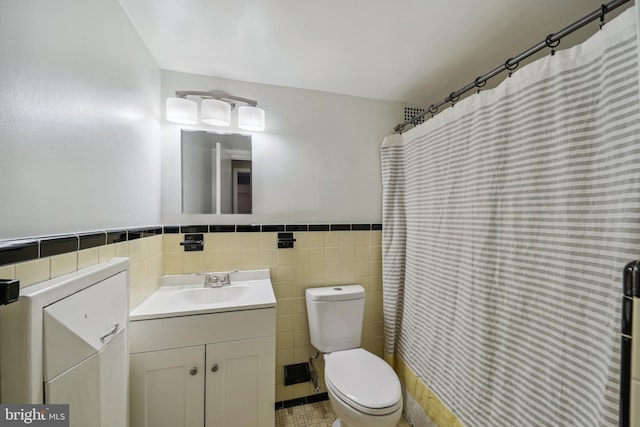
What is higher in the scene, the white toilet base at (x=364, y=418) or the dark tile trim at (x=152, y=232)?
the dark tile trim at (x=152, y=232)

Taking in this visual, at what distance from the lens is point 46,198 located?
2.13ft

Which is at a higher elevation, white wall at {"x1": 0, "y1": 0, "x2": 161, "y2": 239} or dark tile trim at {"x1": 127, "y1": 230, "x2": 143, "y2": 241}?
white wall at {"x1": 0, "y1": 0, "x2": 161, "y2": 239}

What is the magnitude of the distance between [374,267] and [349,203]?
1.75ft

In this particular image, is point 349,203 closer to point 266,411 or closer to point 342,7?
point 342,7

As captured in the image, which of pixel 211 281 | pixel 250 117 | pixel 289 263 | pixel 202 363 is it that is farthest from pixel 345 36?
pixel 202 363

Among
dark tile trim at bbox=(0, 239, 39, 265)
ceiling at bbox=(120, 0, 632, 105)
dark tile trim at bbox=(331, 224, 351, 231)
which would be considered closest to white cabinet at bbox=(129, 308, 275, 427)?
dark tile trim at bbox=(0, 239, 39, 265)

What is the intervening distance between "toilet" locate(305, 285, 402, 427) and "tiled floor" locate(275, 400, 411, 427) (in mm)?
123

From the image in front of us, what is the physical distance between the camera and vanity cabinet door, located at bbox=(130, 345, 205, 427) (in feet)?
3.38

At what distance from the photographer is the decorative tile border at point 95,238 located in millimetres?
538

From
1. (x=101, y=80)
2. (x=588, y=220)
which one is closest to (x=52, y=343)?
(x=101, y=80)

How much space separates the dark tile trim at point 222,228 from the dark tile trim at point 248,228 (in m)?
0.03

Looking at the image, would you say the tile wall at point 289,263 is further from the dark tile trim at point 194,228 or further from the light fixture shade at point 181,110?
the light fixture shade at point 181,110

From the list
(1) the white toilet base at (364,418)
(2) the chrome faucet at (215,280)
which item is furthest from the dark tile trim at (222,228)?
(1) the white toilet base at (364,418)

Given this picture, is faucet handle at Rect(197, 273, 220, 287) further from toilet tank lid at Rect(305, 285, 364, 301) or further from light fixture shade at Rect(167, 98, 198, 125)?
light fixture shade at Rect(167, 98, 198, 125)
